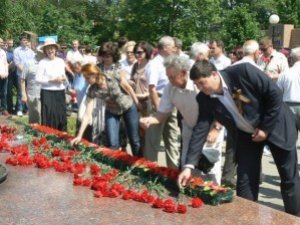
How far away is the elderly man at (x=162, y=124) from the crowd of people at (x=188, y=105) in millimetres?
11

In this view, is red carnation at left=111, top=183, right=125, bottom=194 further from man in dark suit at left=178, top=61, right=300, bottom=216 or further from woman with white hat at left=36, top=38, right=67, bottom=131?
woman with white hat at left=36, top=38, right=67, bottom=131

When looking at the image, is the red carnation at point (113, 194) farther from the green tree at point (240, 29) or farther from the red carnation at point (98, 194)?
the green tree at point (240, 29)

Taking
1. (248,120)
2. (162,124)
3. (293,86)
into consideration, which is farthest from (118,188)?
(293,86)

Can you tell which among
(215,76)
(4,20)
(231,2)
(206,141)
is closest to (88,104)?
(206,141)

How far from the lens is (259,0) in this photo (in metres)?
52.3

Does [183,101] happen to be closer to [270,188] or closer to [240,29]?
[270,188]

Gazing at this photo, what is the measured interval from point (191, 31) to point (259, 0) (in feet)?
82.1

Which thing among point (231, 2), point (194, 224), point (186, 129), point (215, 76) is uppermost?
point (231, 2)

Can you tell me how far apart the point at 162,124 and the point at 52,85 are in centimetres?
239

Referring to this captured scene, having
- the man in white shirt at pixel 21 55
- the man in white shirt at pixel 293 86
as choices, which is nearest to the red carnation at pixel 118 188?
the man in white shirt at pixel 293 86

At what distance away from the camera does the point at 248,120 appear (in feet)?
13.1

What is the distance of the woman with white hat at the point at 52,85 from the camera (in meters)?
8.02

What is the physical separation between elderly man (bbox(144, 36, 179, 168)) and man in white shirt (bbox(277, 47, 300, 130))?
4.46 feet

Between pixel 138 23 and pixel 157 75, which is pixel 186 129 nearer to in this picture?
pixel 157 75
